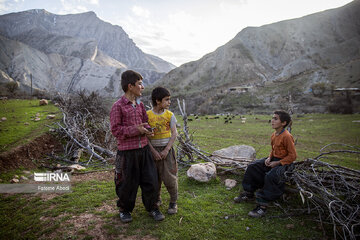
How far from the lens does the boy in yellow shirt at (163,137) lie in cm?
264

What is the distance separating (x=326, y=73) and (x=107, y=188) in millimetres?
48238

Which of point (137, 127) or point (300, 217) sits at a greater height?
point (137, 127)

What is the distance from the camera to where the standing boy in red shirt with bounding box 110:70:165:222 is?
241cm

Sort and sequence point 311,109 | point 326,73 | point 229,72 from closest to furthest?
point 311,109
point 326,73
point 229,72

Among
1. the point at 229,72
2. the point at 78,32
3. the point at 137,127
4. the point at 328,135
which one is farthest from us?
the point at 78,32

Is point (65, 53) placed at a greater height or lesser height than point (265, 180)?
greater

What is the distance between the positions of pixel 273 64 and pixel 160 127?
79.8m

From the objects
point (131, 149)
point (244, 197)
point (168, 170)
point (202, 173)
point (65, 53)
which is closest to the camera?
point (131, 149)

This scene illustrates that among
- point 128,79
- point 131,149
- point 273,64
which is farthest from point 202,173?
point 273,64

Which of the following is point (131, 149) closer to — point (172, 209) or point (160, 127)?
point (160, 127)

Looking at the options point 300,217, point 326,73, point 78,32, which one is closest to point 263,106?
point 326,73

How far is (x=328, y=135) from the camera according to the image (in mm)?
12594

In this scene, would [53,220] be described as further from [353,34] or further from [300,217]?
[353,34]

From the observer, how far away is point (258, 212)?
2.88m
